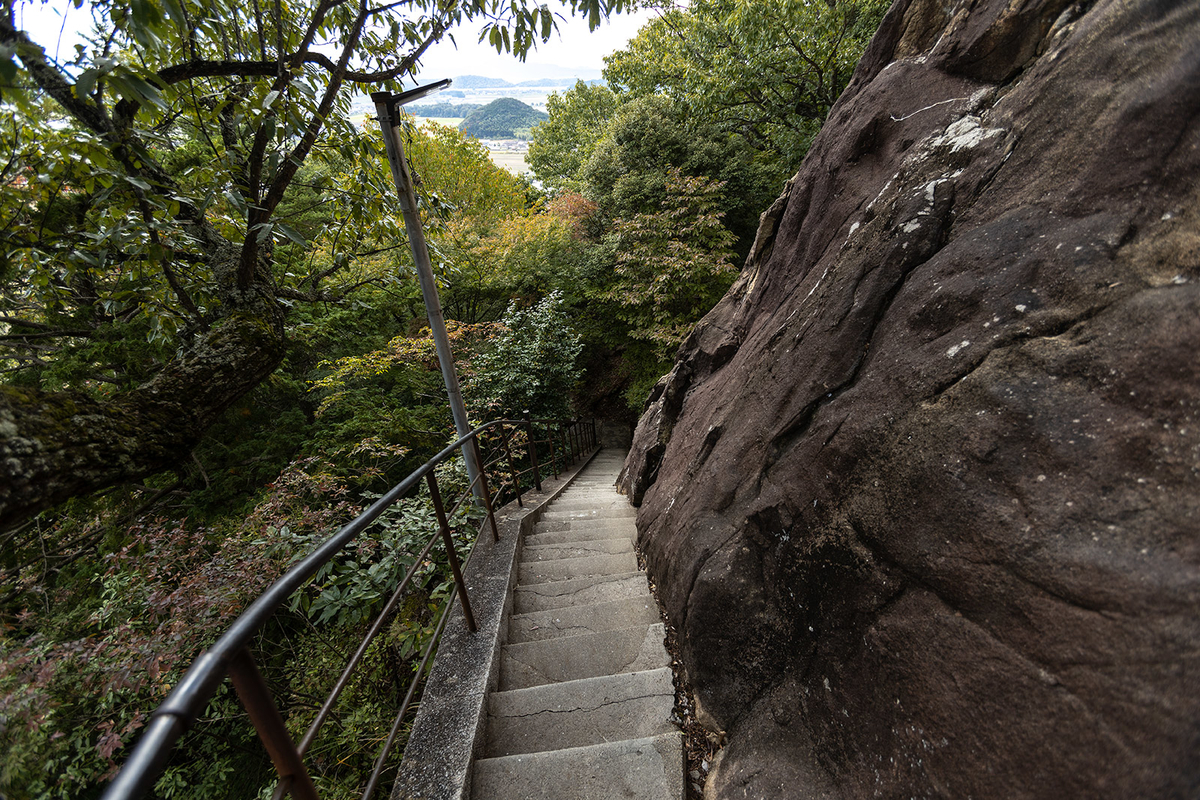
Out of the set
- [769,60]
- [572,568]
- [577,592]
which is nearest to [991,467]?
[577,592]

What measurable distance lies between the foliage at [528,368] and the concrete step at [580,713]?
453 cm

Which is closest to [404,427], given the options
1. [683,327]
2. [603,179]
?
[683,327]

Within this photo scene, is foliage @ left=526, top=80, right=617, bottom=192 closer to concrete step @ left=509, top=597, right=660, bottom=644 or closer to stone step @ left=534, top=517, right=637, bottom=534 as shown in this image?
stone step @ left=534, top=517, right=637, bottom=534

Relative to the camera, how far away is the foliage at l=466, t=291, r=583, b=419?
671cm

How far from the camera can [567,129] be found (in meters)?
18.5

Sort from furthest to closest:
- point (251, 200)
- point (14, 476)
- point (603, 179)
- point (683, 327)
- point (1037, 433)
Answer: point (603, 179), point (683, 327), point (251, 200), point (14, 476), point (1037, 433)

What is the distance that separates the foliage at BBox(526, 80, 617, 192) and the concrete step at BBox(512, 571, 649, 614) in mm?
16349

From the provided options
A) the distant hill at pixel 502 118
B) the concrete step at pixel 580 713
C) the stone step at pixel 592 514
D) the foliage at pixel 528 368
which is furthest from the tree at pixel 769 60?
the distant hill at pixel 502 118

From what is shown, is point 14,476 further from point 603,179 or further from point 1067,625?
point 603,179

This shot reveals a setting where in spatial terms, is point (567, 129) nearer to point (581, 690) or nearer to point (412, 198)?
point (412, 198)

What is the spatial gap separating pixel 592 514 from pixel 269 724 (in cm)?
371

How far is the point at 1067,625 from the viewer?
97 cm

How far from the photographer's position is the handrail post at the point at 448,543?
188 cm

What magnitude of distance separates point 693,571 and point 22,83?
2.97m
